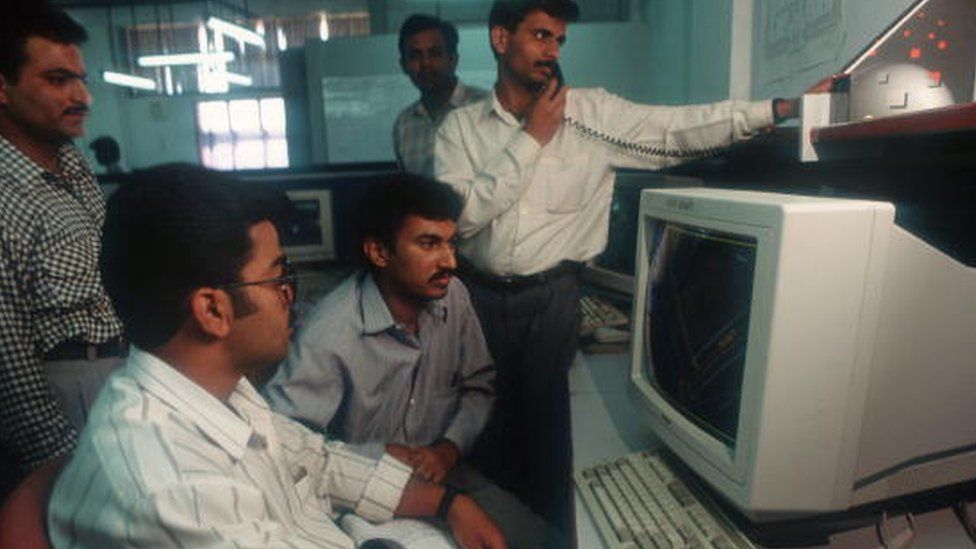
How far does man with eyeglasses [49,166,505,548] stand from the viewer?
67cm

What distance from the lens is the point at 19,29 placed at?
146 cm

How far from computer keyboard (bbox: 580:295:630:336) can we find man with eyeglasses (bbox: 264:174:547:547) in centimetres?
41

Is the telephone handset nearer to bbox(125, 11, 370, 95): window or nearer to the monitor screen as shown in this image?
the monitor screen

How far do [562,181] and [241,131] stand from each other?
7974 mm

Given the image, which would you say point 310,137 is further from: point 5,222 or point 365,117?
point 5,222

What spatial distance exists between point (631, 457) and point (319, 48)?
4.81 metres

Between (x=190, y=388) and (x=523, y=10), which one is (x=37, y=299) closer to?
(x=190, y=388)

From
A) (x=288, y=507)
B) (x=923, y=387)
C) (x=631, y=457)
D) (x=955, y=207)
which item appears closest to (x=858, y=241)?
(x=923, y=387)

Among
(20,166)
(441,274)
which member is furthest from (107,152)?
(441,274)

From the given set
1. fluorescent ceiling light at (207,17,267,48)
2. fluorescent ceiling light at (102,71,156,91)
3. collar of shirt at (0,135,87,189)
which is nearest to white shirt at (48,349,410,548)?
collar of shirt at (0,135,87,189)

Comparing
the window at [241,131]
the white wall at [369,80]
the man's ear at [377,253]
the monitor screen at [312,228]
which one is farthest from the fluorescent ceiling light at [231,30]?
the man's ear at [377,253]

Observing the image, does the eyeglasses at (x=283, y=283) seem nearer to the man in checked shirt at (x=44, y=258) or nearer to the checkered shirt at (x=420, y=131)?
the man in checked shirt at (x=44, y=258)

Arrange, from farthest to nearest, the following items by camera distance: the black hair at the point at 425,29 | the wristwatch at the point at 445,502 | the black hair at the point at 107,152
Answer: the black hair at the point at 107,152 → the black hair at the point at 425,29 → the wristwatch at the point at 445,502

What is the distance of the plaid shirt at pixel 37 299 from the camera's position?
1.36 meters
